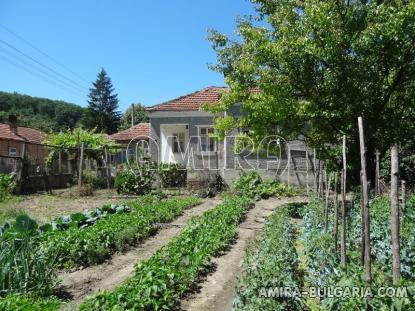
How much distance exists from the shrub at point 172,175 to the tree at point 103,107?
4410cm

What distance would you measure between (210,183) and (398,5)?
35.2ft

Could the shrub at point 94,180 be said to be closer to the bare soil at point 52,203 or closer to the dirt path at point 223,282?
the bare soil at point 52,203

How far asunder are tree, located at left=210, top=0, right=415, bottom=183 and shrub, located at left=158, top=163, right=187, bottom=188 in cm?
841

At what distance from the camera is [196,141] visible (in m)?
24.7

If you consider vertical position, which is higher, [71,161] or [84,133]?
[84,133]

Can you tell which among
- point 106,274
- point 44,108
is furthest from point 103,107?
point 106,274

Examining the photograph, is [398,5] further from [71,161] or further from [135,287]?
[71,161]

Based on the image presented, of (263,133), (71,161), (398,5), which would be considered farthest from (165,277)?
(71,161)

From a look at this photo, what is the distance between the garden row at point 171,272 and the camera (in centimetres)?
494

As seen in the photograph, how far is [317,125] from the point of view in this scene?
43.4 ft

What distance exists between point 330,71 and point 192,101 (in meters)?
14.2

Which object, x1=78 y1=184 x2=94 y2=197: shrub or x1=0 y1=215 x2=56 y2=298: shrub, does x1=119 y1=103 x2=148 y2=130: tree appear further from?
x1=0 y1=215 x2=56 y2=298: shrub

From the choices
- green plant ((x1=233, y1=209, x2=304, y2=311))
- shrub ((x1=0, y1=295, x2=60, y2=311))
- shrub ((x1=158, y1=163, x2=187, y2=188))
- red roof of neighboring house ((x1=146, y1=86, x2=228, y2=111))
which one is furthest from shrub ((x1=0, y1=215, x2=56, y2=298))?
red roof of neighboring house ((x1=146, y1=86, x2=228, y2=111))

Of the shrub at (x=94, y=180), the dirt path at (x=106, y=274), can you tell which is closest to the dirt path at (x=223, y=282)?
the dirt path at (x=106, y=274)
